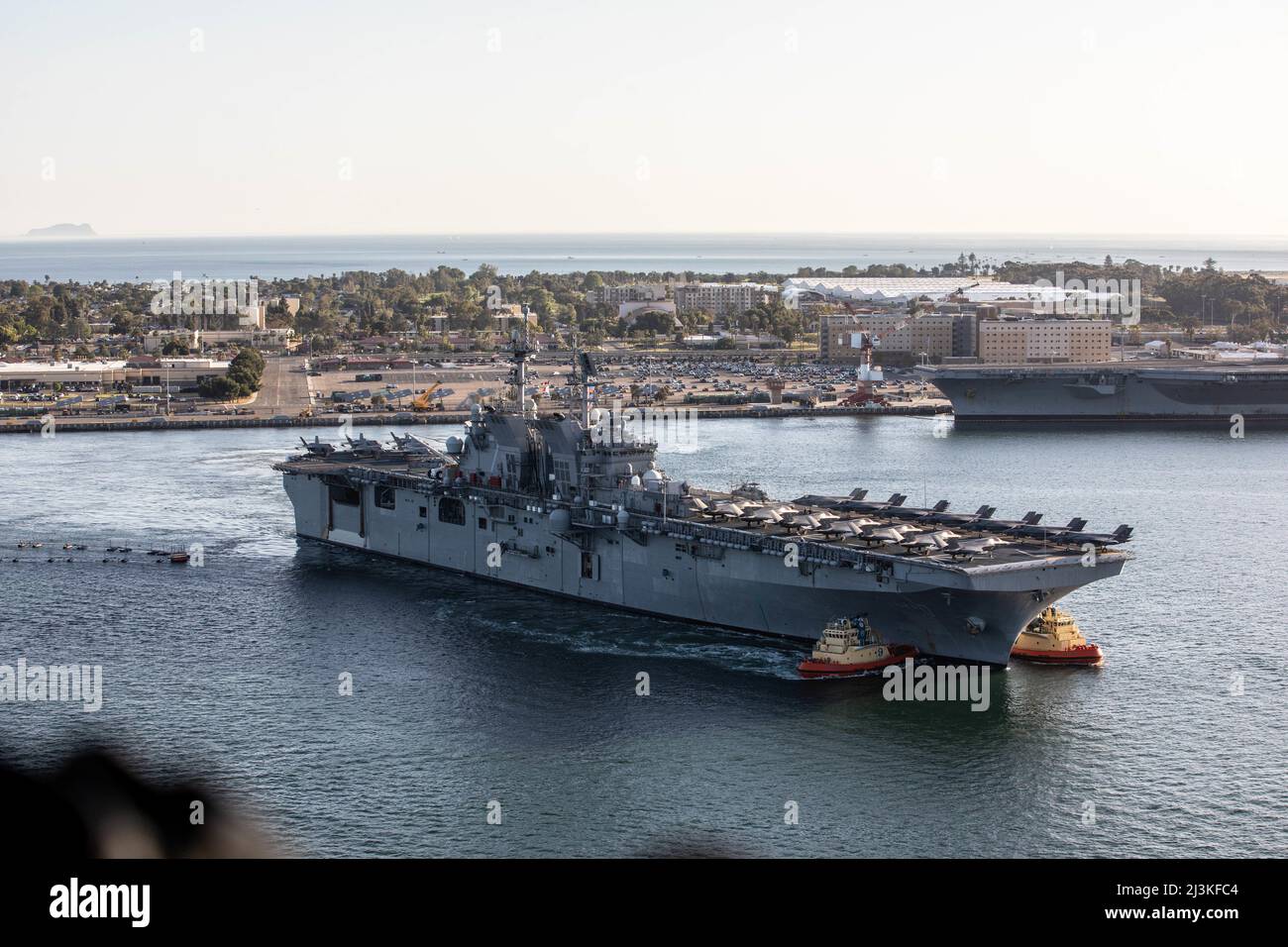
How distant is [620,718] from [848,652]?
5.60 m

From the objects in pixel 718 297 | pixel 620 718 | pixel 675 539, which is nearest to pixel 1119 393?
pixel 675 539

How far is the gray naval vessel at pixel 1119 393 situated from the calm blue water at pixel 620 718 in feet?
132

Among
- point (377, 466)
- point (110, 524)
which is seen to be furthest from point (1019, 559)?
point (110, 524)

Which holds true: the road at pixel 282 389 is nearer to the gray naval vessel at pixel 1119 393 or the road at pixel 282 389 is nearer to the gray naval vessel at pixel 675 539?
the gray naval vessel at pixel 1119 393

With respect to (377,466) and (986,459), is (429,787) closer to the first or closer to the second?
(377,466)

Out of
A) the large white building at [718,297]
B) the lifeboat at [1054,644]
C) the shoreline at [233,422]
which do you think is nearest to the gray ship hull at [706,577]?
the lifeboat at [1054,644]

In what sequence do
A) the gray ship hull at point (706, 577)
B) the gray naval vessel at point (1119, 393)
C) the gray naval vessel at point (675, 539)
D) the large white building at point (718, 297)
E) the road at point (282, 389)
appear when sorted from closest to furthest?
the gray ship hull at point (706, 577), the gray naval vessel at point (675, 539), the gray naval vessel at point (1119, 393), the road at point (282, 389), the large white building at point (718, 297)

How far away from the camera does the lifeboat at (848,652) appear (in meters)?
33.0

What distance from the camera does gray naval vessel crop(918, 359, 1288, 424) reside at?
89688 mm

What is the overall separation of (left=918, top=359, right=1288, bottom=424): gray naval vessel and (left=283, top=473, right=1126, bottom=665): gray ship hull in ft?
170

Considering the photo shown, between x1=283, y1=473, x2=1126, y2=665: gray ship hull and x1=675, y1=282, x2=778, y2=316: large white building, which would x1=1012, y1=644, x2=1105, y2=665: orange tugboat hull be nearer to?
x1=283, y1=473, x2=1126, y2=665: gray ship hull

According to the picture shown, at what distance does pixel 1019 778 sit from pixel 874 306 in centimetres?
14127

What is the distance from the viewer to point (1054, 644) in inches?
1337
